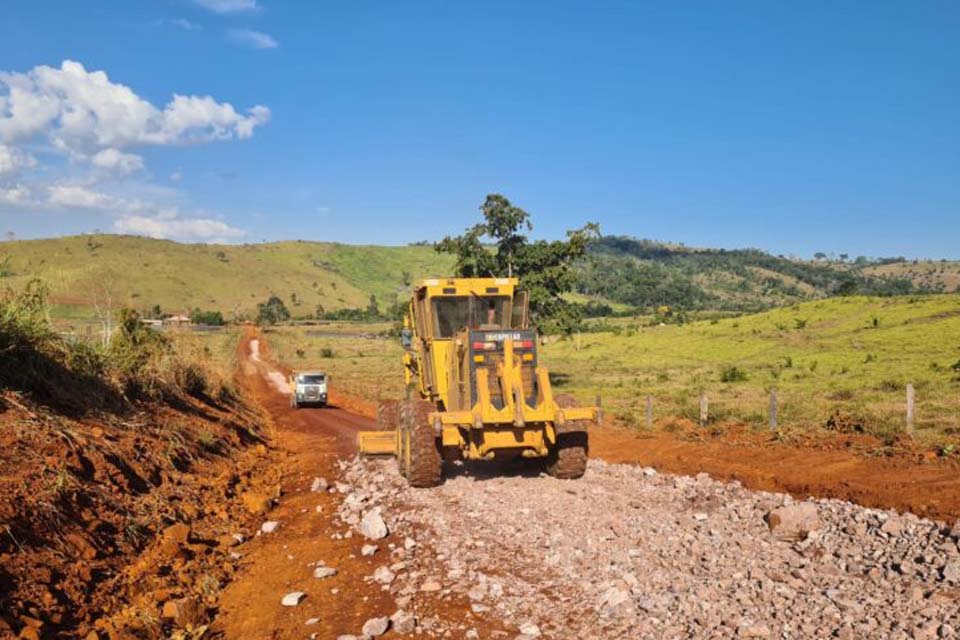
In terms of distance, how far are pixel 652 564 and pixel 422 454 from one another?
4.55 metres

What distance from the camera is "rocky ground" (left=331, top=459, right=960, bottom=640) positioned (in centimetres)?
589

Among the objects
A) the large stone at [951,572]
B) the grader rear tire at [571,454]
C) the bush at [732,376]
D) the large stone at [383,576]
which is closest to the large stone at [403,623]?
the large stone at [383,576]

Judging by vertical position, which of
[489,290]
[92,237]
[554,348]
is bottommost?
[554,348]

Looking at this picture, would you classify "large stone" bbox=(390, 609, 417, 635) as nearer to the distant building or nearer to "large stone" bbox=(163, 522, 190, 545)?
"large stone" bbox=(163, 522, 190, 545)

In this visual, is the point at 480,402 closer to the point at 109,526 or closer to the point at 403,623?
the point at 403,623

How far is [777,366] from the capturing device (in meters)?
40.8

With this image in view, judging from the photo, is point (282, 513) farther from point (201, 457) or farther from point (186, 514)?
point (201, 457)

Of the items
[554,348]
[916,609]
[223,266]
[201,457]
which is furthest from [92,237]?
[916,609]

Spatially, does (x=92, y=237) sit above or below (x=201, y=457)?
above

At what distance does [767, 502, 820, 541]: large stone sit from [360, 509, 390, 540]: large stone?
190 inches

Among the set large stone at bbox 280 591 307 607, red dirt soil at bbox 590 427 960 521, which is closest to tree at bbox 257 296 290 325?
red dirt soil at bbox 590 427 960 521

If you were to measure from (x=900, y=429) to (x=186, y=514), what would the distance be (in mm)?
15345

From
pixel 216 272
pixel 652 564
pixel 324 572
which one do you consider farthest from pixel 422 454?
pixel 216 272

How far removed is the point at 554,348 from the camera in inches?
2501
